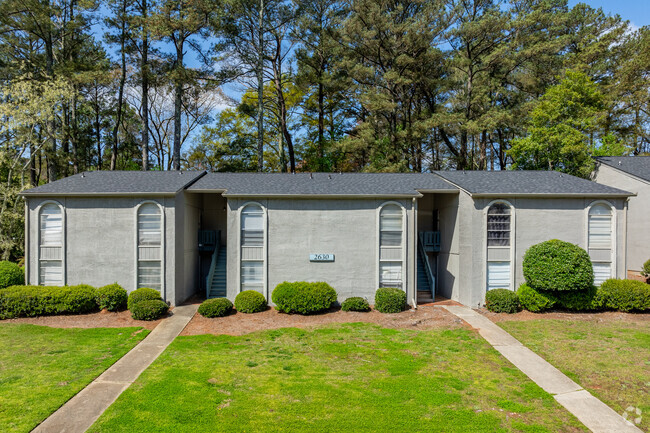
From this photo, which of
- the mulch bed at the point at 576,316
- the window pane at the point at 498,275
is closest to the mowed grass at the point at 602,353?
the mulch bed at the point at 576,316

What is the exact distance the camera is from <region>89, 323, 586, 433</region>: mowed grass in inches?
256

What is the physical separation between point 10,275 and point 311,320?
14580 mm

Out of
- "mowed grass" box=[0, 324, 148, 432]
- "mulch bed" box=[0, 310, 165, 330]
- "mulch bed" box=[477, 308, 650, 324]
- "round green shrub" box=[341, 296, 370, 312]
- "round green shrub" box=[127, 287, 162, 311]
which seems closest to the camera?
"mowed grass" box=[0, 324, 148, 432]

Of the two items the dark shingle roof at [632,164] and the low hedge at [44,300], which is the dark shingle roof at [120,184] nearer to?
the low hedge at [44,300]

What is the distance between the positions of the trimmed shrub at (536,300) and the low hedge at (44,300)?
19156 millimetres

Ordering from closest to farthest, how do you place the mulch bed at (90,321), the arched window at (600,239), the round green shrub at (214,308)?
the mulch bed at (90,321) → the round green shrub at (214,308) → the arched window at (600,239)

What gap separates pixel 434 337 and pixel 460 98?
22.7 m

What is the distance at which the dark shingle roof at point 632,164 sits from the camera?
65.0ft

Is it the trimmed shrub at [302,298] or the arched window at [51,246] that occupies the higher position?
the arched window at [51,246]

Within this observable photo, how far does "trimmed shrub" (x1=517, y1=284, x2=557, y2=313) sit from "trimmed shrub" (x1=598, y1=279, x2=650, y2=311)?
2193 millimetres

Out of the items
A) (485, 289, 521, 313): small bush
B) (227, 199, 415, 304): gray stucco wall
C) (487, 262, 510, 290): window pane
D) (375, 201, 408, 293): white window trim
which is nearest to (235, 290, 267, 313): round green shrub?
(227, 199, 415, 304): gray stucco wall

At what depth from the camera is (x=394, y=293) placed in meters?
14.1

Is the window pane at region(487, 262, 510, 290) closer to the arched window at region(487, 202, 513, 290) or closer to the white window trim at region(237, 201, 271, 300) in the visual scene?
the arched window at region(487, 202, 513, 290)

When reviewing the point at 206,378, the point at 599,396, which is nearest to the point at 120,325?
the point at 206,378
